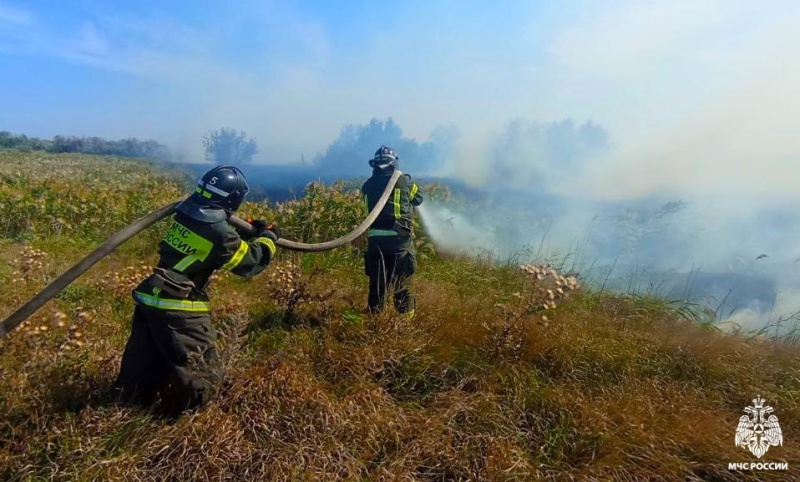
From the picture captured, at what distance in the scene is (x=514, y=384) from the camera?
12.5ft

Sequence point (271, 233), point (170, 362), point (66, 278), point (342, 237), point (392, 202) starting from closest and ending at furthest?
1. point (66, 278)
2. point (170, 362)
3. point (271, 233)
4. point (342, 237)
5. point (392, 202)

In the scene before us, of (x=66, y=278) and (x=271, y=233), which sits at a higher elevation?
(x=271, y=233)

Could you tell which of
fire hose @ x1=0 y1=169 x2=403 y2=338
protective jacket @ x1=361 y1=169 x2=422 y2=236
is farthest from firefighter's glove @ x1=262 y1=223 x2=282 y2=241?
protective jacket @ x1=361 y1=169 x2=422 y2=236

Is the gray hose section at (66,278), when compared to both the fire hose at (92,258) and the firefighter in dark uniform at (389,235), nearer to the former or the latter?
the fire hose at (92,258)

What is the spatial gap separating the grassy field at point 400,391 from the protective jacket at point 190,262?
37 cm

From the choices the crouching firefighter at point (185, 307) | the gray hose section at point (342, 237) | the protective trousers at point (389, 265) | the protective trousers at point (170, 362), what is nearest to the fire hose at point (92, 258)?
the gray hose section at point (342, 237)

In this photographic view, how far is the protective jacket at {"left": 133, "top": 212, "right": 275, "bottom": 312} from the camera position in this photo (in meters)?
2.97

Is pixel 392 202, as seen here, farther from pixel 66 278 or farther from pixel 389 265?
pixel 66 278

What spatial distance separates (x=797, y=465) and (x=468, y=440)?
90.7 inches

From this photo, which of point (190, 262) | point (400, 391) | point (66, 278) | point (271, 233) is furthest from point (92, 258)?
point (400, 391)

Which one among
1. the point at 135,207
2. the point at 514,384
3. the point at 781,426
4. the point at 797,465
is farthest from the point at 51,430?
the point at 135,207

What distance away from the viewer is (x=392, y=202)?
5266mm

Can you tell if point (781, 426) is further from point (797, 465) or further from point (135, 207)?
point (135, 207)

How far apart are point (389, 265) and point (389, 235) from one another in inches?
13.6
